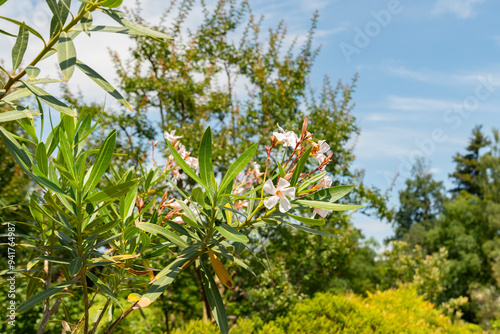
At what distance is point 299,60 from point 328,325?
4687mm

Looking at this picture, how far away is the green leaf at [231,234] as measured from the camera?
1.22 m

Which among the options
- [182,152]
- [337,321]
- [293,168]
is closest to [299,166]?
[293,168]

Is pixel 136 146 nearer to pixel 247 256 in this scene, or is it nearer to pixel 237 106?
pixel 237 106

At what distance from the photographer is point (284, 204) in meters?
1.26

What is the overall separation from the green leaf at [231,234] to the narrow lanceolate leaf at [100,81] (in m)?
0.50

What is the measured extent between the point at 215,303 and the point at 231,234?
1.12 ft

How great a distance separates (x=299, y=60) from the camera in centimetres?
696

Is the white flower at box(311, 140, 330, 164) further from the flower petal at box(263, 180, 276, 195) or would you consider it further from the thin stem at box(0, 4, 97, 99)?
the thin stem at box(0, 4, 97, 99)

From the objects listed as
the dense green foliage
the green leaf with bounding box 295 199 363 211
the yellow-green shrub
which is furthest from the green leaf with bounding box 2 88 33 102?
the yellow-green shrub

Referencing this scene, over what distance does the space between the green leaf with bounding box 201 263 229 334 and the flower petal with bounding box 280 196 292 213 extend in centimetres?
44

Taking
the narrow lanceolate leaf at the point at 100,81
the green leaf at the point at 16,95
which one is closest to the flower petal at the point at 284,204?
the narrow lanceolate leaf at the point at 100,81

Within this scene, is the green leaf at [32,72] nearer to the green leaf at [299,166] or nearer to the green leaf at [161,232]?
the green leaf at [161,232]

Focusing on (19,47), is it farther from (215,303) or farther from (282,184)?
(215,303)

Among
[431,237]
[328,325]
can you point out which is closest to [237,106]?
[328,325]
